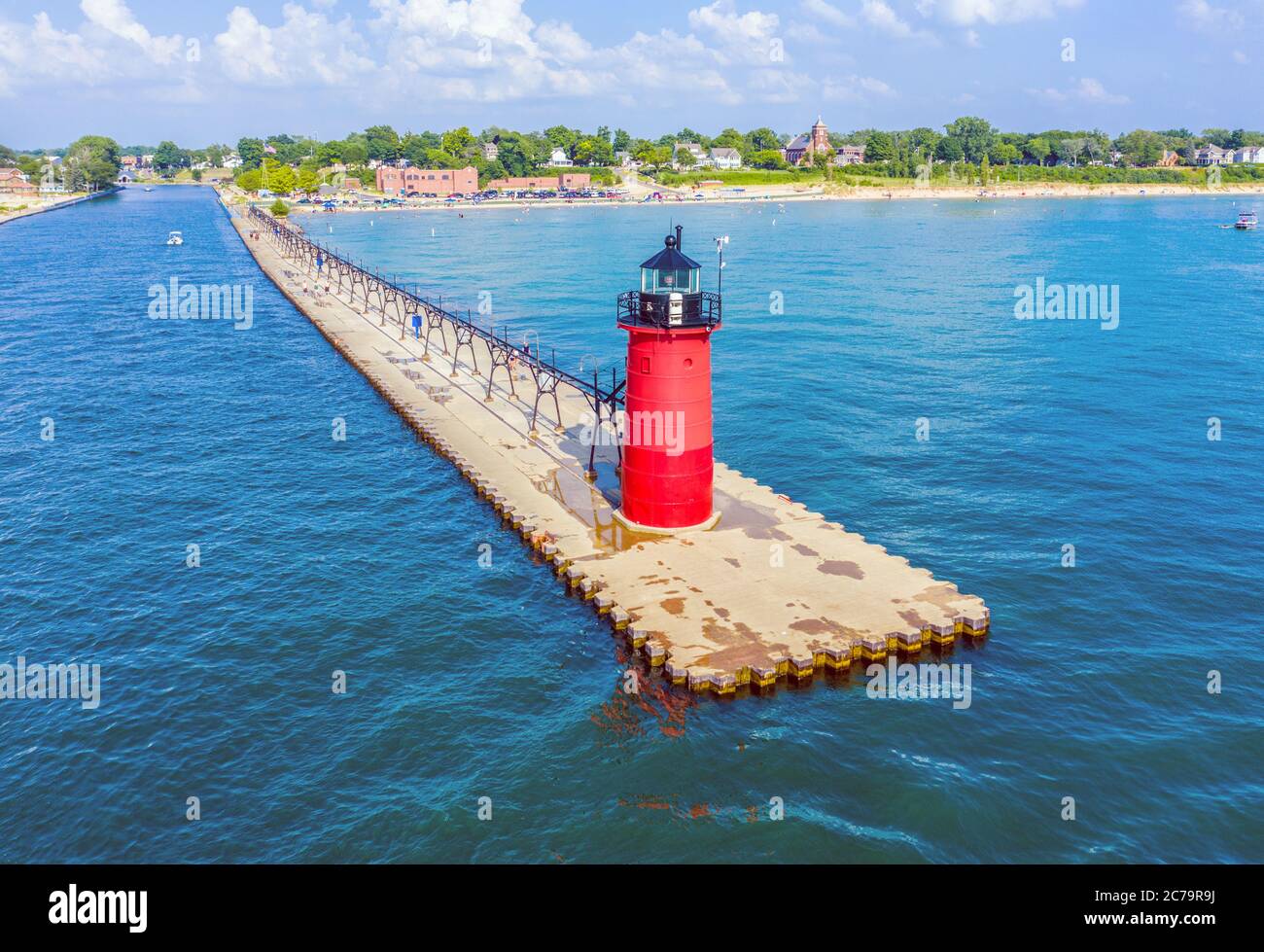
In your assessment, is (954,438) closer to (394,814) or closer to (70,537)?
(394,814)

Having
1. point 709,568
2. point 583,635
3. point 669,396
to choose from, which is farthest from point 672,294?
point 583,635

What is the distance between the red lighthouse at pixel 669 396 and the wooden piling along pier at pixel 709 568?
119 cm

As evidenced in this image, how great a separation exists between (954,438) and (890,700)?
86.8ft

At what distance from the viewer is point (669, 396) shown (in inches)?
1228

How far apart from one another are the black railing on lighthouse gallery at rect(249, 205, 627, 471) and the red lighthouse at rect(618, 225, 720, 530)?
210cm

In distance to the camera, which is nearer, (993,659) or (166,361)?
(993,659)

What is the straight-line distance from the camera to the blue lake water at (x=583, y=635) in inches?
839

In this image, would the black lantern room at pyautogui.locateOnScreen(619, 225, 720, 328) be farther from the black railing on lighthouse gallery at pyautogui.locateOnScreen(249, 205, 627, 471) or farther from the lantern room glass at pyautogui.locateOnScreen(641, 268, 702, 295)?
the black railing on lighthouse gallery at pyautogui.locateOnScreen(249, 205, 627, 471)

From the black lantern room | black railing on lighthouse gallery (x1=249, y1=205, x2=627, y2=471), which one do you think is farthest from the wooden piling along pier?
the black lantern room

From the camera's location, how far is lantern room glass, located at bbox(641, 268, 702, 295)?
100 ft
